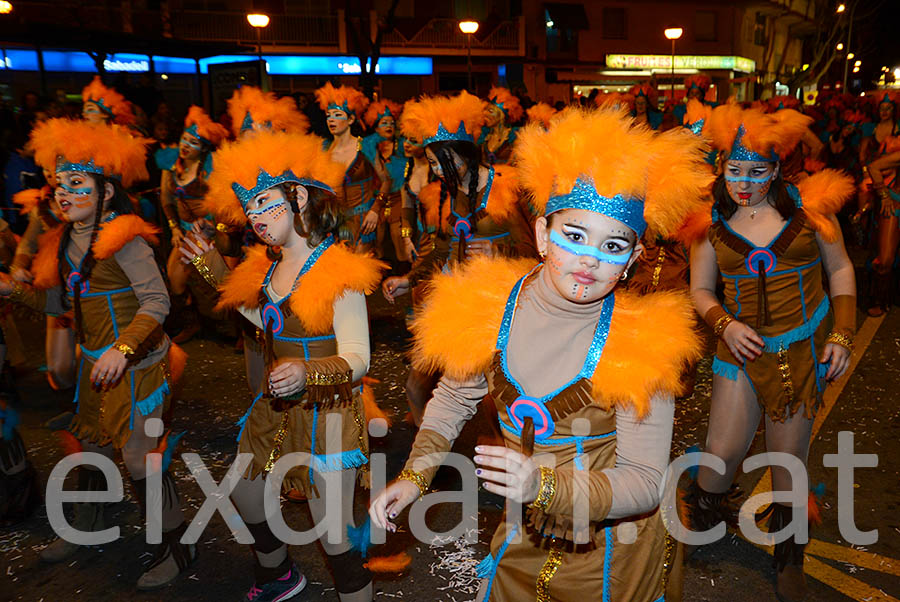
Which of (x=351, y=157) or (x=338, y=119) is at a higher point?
(x=338, y=119)

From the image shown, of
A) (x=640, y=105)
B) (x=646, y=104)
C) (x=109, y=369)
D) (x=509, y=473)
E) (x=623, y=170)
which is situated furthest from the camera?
(x=646, y=104)

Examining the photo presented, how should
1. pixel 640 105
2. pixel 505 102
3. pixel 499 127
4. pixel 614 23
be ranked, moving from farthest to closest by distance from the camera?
pixel 614 23 < pixel 640 105 < pixel 505 102 < pixel 499 127

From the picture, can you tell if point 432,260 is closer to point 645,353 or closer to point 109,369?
point 109,369

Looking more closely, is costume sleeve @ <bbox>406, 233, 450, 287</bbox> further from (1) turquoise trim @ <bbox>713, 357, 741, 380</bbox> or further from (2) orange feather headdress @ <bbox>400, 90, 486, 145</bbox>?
(1) turquoise trim @ <bbox>713, 357, 741, 380</bbox>

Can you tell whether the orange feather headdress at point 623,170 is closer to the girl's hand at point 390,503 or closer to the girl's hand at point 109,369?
the girl's hand at point 390,503

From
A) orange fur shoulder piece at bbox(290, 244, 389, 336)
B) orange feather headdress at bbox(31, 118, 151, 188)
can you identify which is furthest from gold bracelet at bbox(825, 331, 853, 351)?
orange feather headdress at bbox(31, 118, 151, 188)

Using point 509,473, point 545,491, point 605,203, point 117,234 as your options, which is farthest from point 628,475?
point 117,234

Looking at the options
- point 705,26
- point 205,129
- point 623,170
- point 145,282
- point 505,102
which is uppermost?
point 705,26

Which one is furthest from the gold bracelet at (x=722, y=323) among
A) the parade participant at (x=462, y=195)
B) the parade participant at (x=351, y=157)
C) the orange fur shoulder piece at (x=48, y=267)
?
the parade participant at (x=351, y=157)

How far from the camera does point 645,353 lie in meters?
1.96

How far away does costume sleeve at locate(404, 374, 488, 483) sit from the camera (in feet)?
7.32

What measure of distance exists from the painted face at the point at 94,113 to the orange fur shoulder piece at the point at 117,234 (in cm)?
291

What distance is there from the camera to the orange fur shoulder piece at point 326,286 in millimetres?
2959

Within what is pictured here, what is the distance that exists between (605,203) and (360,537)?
195 cm
